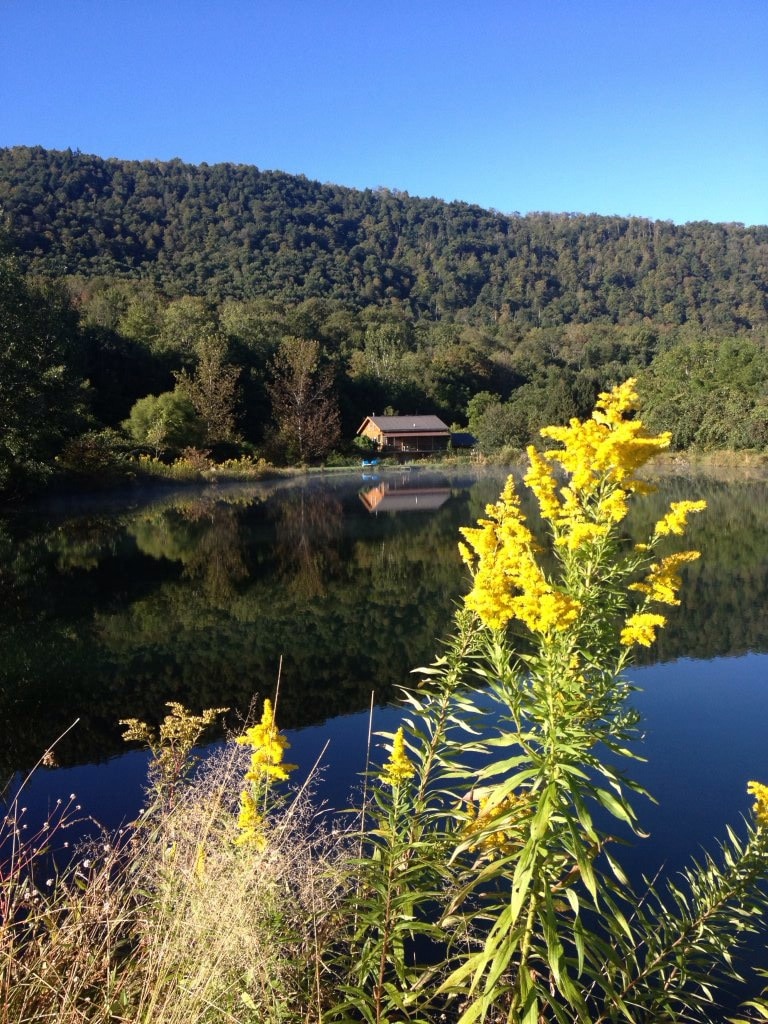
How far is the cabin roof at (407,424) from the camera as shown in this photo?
4009 cm

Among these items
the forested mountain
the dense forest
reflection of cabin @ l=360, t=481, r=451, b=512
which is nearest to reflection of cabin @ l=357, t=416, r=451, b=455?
the dense forest

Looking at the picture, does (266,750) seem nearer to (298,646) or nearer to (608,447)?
(608,447)

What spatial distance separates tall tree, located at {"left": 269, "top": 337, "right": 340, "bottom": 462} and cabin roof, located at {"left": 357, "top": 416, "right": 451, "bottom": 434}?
258cm

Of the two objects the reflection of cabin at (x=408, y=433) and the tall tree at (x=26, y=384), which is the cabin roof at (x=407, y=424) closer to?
the reflection of cabin at (x=408, y=433)

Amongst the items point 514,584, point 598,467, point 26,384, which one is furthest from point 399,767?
point 26,384

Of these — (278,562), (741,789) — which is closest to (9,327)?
(278,562)

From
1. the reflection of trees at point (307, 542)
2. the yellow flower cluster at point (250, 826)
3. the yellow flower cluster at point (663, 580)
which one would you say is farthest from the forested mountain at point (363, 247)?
the yellow flower cluster at point (663, 580)

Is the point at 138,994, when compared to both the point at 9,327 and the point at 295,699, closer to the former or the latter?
the point at 295,699

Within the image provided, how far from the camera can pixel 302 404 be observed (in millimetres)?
36969

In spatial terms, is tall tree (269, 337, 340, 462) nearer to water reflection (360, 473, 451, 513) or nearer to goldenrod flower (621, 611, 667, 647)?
water reflection (360, 473, 451, 513)

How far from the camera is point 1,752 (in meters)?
4.75

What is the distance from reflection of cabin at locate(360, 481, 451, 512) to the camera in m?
19.8

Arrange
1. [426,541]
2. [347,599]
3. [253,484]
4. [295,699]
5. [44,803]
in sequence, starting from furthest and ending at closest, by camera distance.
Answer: [253,484], [426,541], [347,599], [295,699], [44,803]

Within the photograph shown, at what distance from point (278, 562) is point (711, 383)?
2978cm
